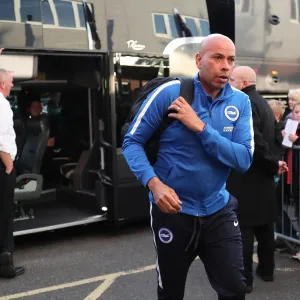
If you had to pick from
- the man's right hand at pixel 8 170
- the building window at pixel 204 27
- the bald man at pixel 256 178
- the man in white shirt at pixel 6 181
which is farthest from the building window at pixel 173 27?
the man's right hand at pixel 8 170

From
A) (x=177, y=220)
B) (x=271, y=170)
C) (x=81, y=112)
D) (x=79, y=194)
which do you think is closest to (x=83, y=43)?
(x=81, y=112)

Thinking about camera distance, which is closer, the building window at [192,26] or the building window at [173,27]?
the building window at [173,27]

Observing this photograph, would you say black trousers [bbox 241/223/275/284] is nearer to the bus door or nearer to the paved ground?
the paved ground

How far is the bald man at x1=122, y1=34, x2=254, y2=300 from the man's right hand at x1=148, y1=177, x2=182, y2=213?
0.03 metres

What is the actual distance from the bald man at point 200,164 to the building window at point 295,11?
5.36m

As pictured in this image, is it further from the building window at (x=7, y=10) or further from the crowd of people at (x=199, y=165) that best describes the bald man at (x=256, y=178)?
the building window at (x=7, y=10)

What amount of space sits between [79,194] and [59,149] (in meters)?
1.54

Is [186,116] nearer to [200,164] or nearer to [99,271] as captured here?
[200,164]

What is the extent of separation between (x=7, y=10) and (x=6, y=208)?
2.00m

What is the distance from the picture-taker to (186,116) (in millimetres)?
2506

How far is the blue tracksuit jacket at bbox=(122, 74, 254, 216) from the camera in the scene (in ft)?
8.50

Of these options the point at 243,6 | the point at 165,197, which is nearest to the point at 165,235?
the point at 165,197

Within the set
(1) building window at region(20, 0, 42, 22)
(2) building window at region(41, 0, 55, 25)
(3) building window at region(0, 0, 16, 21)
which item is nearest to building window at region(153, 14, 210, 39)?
(2) building window at region(41, 0, 55, 25)

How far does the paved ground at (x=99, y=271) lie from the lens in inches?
163
